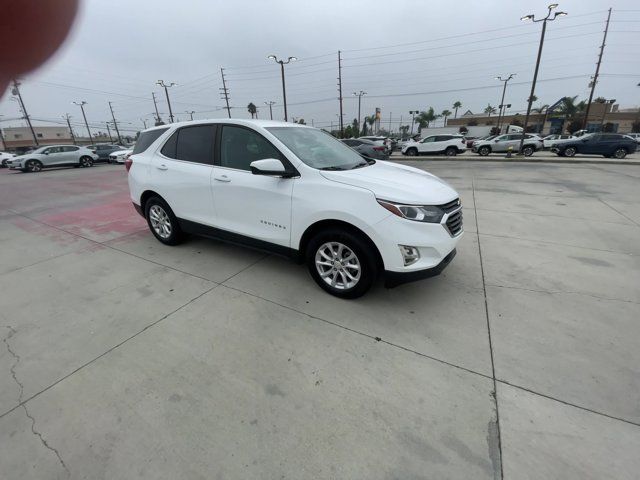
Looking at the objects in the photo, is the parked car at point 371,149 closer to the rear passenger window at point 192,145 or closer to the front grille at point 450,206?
the rear passenger window at point 192,145

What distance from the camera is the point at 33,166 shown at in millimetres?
18406

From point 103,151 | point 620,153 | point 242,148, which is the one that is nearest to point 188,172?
point 242,148

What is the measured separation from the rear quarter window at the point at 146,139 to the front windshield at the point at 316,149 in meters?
1.92

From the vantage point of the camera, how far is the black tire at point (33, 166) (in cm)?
1816

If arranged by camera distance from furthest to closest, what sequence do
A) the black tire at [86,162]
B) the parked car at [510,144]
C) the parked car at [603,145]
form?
the parked car at [510,144] < the black tire at [86,162] < the parked car at [603,145]

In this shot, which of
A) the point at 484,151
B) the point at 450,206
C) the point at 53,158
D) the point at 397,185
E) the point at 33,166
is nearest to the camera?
the point at 397,185

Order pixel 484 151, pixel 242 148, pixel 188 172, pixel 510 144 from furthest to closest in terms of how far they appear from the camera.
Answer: pixel 484 151
pixel 510 144
pixel 188 172
pixel 242 148

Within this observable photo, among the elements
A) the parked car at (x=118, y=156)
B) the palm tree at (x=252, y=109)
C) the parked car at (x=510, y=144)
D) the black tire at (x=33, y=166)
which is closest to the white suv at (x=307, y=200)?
the black tire at (x=33, y=166)

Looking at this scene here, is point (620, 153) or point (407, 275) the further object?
point (620, 153)

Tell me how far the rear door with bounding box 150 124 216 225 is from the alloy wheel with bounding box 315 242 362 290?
157cm

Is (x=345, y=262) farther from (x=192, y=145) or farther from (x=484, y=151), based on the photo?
(x=484, y=151)

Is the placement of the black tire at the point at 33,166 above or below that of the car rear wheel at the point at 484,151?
above

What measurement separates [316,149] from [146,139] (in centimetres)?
268

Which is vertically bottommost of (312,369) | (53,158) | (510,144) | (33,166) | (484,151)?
(484,151)
